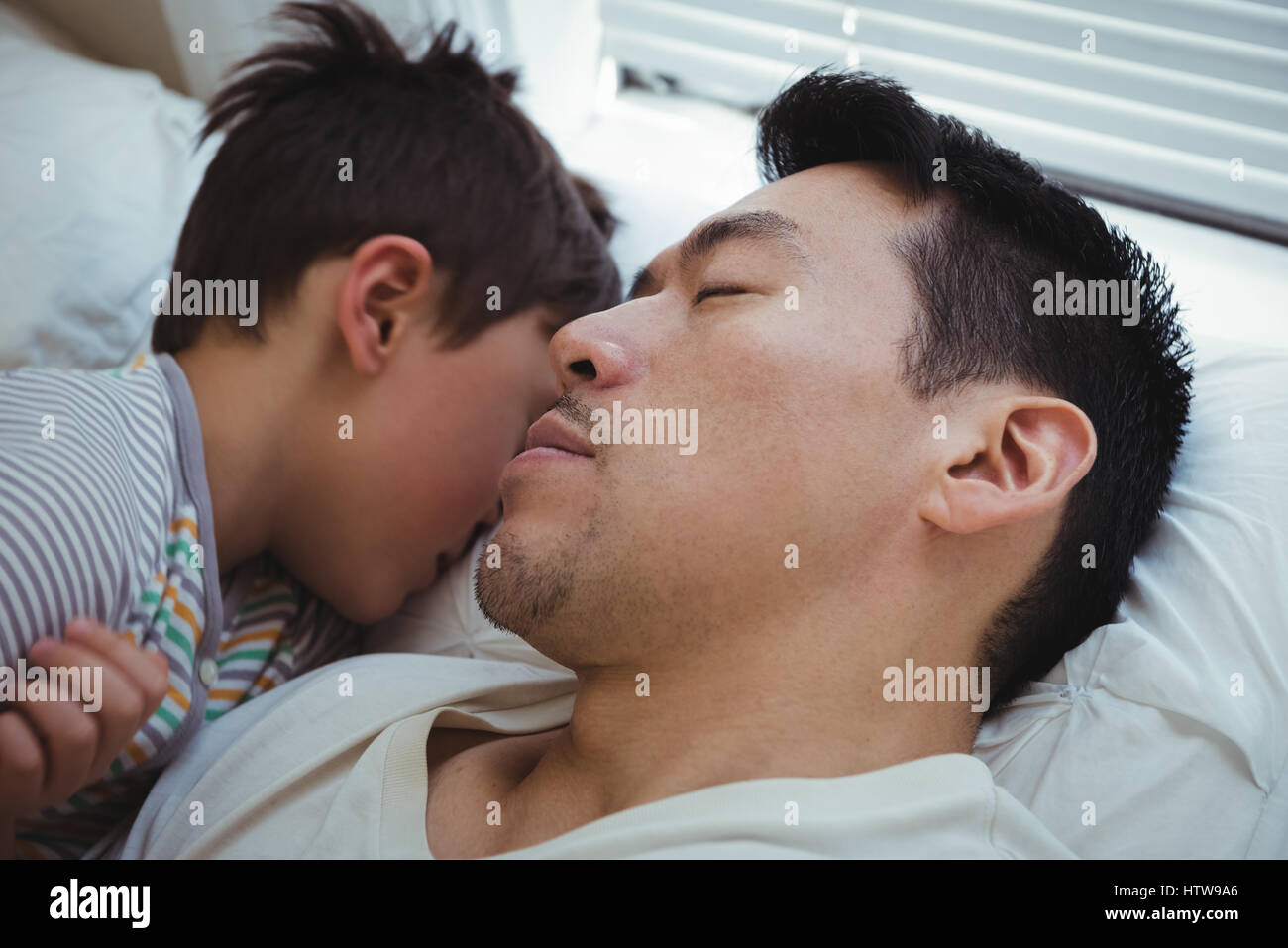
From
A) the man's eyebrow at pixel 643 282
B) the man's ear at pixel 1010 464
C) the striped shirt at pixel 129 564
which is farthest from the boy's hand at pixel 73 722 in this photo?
the man's ear at pixel 1010 464

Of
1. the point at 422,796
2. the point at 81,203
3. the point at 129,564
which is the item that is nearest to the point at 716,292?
the point at 422,796

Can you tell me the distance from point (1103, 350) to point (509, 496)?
52 cm

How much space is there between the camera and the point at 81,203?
1.31 m

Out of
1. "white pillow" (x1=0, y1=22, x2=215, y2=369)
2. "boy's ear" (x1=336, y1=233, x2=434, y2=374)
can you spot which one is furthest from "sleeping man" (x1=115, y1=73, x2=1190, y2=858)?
"white pillow" (x1=0, y1=22, x2=215, y2=369)

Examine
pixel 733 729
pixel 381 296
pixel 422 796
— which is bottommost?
pixel 422 796

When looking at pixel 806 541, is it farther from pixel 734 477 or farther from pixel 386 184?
pixel 386 184

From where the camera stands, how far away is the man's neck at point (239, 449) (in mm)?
1119

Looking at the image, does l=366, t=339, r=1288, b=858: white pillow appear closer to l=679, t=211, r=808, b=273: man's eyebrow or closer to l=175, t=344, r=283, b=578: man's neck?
l=679, t=211, r=808, b=273: man's eyebrow

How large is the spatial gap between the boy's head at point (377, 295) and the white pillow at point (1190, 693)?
66 cm

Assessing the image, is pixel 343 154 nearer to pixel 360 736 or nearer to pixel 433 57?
pixel 433 57

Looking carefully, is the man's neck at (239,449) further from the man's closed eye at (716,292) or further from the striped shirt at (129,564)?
the man's closed eye at (716,292)

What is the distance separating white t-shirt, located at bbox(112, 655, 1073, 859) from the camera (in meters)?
0.67

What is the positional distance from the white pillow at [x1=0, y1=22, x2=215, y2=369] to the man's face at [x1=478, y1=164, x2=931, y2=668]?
822 mm

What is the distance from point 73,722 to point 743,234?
0.65 meters
